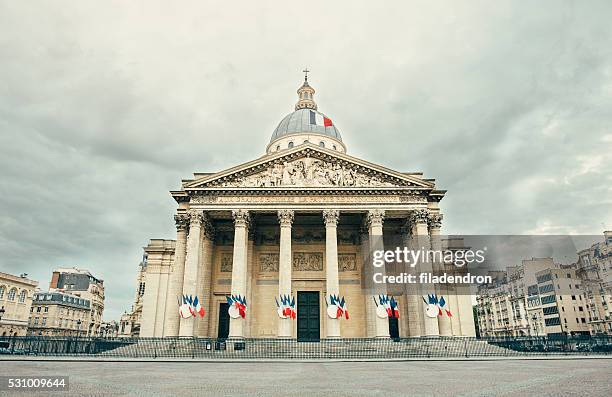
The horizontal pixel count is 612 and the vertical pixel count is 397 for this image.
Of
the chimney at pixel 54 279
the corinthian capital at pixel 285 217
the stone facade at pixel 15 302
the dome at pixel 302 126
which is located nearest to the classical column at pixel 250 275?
the corinthian capital at pixel 285 217

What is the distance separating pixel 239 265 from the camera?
26938 mm

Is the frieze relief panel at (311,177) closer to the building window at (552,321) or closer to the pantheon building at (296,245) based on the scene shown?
the pantheon building at (296,245)

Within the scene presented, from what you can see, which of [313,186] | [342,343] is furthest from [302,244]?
[342,343]

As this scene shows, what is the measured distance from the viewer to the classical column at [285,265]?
25266 millimetres

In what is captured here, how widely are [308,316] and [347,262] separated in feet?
16.9

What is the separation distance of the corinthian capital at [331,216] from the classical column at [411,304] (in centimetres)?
554

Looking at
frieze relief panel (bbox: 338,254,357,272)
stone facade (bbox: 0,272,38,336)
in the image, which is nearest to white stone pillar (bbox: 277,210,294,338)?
frieze relief panel (bbox: 338,254,357,272)

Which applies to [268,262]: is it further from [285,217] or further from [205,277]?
[285,217]

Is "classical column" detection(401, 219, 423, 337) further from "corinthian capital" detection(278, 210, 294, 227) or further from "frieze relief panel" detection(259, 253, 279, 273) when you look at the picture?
"frieze relief panel" detection(259, 253, 279, 273)

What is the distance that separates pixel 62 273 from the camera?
86312mm

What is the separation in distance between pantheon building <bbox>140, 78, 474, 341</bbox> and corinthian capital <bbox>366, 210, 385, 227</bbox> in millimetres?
69

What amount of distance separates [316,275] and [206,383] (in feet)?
76.9

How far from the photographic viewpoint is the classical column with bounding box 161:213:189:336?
91.8 ft

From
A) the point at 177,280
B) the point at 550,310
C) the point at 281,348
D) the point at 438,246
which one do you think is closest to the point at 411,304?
the point at 438,246
